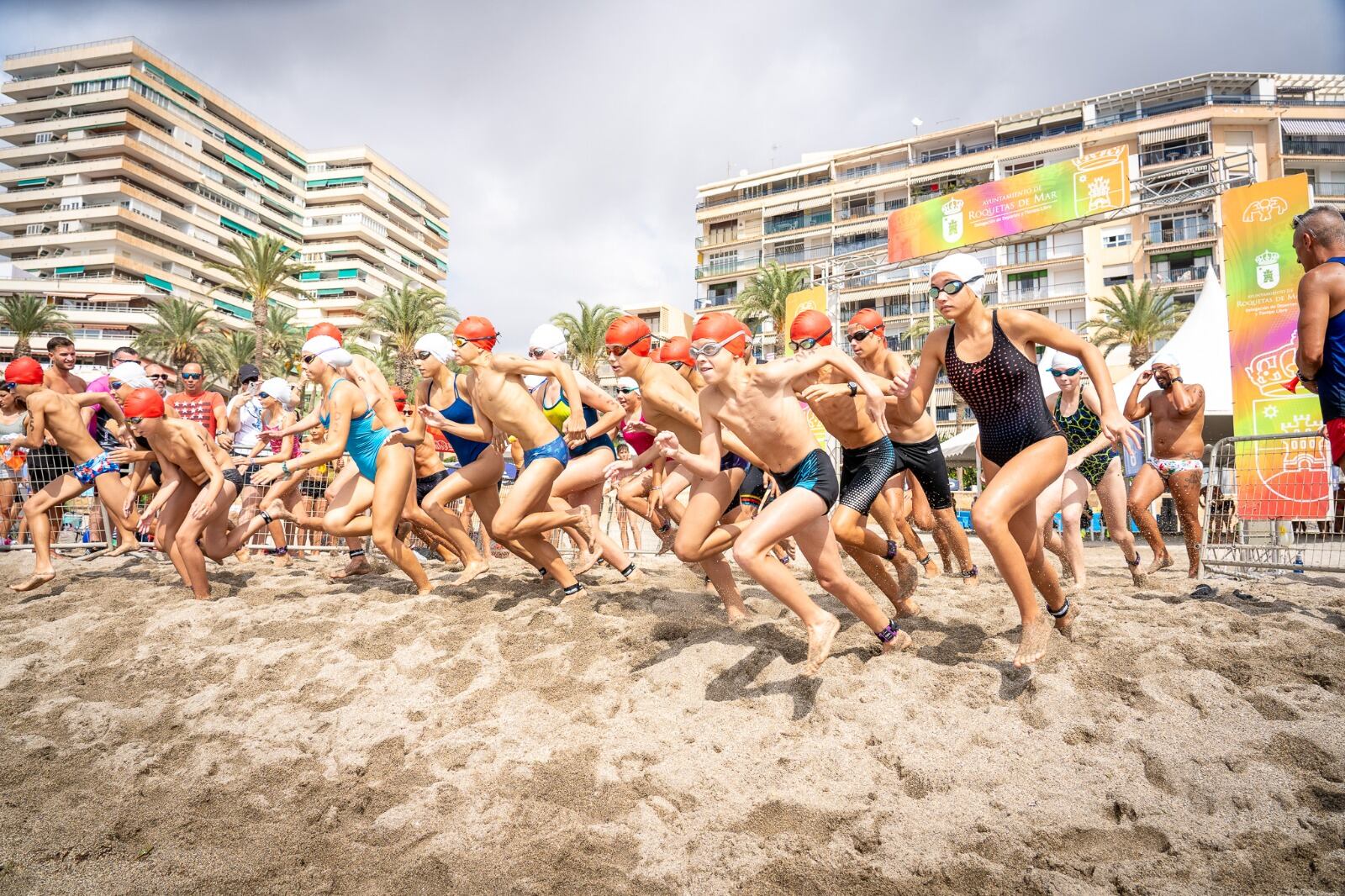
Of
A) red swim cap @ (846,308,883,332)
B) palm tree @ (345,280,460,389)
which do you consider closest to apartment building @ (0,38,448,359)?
palm tree @ (345,280,460,389)

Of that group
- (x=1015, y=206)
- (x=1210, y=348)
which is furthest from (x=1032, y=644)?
(x=1015, y=206)

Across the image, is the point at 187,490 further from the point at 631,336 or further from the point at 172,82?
the point at 172,82

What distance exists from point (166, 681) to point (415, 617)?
175 centimetres

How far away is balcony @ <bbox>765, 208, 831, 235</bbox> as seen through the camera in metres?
60.2

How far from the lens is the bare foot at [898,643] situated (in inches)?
188

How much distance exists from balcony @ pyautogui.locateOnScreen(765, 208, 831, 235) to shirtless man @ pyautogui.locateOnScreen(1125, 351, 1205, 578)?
55.0 meters

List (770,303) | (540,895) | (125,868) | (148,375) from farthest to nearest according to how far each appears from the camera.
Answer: (770,303), (148,375), (125,868), (540,895)

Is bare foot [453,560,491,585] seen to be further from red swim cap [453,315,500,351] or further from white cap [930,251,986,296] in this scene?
white cap [930,251,986,296]

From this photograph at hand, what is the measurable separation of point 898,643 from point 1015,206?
2132cm

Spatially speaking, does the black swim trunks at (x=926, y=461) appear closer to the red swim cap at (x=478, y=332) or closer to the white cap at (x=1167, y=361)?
the white cap at (x=1167, y=361)

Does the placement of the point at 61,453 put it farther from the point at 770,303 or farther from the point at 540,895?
the point at 770,303

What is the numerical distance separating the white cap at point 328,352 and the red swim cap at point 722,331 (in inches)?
156

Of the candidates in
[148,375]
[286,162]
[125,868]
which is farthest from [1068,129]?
[286,162]

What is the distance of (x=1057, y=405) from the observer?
24.1 feet
